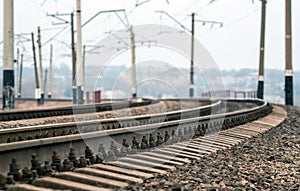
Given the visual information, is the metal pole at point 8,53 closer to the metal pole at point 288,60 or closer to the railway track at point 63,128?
the railway track at point 63,128

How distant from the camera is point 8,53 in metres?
18.5

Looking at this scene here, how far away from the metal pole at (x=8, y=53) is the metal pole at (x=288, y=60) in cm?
1627

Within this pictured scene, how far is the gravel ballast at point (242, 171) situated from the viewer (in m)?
6.13

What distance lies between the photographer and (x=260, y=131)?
41.2 ft

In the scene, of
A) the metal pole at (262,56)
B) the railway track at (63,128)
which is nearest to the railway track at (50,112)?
the railway track at (63,128)

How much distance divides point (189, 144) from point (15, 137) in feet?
9.92

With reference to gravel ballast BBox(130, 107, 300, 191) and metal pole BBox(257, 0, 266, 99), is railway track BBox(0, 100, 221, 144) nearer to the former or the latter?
gravel ballast BBox(130, 107, 300, 191)

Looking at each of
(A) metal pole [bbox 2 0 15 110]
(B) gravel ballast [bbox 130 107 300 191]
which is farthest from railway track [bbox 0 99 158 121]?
(B) gravel ballast [bbox 130 107 300 191]

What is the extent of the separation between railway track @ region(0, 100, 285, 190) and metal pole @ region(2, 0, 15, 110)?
986cm

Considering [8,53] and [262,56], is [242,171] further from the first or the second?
[262,56]

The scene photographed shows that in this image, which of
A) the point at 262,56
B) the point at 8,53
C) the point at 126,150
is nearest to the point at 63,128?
the point at 126,150

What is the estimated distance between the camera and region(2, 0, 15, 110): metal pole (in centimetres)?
1850

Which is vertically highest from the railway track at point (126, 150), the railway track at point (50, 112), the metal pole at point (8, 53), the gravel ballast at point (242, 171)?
the metal pole at point (8, 53)

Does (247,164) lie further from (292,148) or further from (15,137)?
(15,137)
